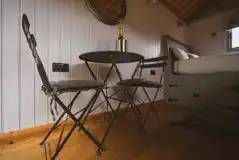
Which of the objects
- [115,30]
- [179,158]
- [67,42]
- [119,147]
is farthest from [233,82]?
[67,42]

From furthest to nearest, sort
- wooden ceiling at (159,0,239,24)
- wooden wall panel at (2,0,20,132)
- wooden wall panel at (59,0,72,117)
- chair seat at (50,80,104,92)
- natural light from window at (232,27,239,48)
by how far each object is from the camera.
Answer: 1. natural light from window at (232,27,239,48)
2. wooden ceiling at (159,0,239,24)
3. wooden wall panel at (59,0,72,117)
4. wooden wall panel at (2,0,20,132)
5. chair seat at (50,80,104,92)

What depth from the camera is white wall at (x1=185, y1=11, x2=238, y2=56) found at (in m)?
3.46

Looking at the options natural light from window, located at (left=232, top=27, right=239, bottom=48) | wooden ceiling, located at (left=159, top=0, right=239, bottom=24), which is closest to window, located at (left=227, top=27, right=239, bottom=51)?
natural light from window, located at (left=232, top=27, right=239, bottom=48)

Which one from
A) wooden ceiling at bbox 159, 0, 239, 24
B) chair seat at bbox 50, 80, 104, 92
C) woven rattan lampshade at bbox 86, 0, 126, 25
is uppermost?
wooden ceiling at bbox 159, 0, 239, 24

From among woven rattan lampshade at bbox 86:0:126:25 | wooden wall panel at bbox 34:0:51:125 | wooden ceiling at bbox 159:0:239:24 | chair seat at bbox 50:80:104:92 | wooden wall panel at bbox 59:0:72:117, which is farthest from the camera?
wooden ceiling at bbox 159:0:239:24

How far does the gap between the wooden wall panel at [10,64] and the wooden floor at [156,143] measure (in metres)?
0.17

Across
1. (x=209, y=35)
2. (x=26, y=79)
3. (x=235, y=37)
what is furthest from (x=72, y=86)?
(x=235, y=37)

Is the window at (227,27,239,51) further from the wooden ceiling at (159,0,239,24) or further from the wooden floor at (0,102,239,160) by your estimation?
the wooden floor at (0,102,239,160)

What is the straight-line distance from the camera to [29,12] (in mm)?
1020

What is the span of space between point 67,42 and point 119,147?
1058 mm

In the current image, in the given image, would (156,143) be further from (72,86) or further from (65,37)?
(65,37)

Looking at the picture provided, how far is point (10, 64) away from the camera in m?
0.92

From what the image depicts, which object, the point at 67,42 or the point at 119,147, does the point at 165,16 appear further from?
the point at 119,147

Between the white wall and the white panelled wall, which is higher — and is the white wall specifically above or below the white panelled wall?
above
